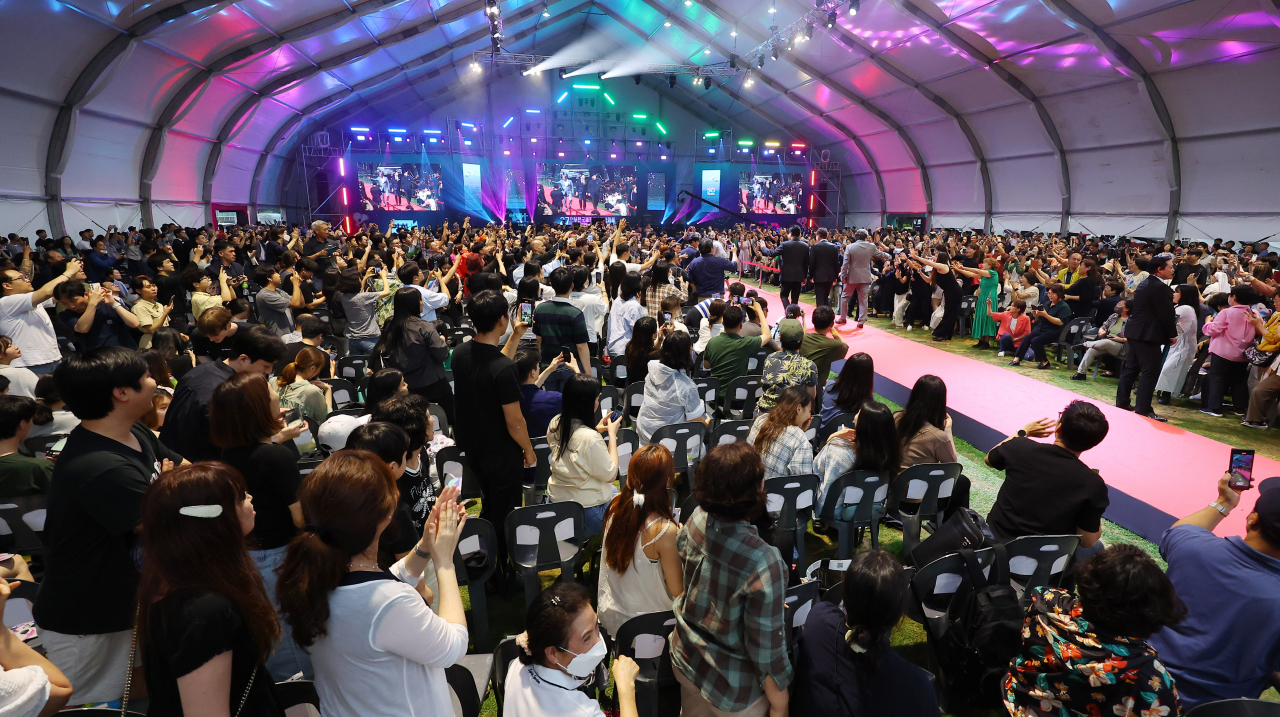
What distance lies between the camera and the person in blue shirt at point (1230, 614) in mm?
1902

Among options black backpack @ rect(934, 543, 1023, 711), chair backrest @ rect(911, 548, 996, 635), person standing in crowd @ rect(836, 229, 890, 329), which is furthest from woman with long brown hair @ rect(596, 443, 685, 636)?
person standing in crowd @ rect(836, 229, 890, 329)

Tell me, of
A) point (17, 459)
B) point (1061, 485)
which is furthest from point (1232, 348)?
point (17, 459)

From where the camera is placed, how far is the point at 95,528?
1719mm

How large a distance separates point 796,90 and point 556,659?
23.9m

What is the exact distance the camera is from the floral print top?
5.63 ft

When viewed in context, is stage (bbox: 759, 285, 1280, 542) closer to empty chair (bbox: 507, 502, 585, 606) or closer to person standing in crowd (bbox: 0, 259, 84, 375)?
empty chair (bbox: 507, 502, 585, 606)

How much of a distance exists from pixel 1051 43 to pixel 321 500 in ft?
58.8

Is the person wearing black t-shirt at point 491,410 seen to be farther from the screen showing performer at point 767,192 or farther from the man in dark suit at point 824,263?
the screen showing performer at point 767,192

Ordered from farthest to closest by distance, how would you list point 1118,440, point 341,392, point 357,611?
1. point 1118,440
2. point 341,392
3. point 357,611

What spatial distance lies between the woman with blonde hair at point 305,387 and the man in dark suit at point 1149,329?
21.8ft

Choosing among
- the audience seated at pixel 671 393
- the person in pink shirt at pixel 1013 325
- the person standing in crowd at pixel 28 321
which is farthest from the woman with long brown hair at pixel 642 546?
the person in pink shirt at pixel 1013 325

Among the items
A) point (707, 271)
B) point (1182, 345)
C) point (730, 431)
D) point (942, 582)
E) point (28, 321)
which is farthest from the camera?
point (707, 271)

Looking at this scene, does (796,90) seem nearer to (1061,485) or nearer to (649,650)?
(1061,485)

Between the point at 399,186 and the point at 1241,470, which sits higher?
the point at 399,186
